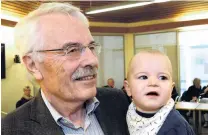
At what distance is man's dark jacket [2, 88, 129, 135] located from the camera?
4.19 feet

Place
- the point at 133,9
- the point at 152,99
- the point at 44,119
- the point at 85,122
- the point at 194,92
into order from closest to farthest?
the point at 44,119 → the point at 85,122 → the point at 152,99 → the point at 194,92 → the point at 133,9

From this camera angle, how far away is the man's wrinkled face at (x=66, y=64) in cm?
134

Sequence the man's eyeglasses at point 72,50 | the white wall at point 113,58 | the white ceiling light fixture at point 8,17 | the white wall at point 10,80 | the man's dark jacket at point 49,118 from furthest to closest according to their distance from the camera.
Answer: the white wall at point 113,58 < the white wall at point 10,80 < the white ceiling light fixture at point 8,17 < the man's eyeglasses at point 72,50 < the man's dark jacket at point 49,118

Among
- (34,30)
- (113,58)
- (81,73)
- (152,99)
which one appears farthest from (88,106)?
(113,58)

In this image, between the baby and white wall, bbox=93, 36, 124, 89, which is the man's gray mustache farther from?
white wall, bbox=93, 36, 124, 89

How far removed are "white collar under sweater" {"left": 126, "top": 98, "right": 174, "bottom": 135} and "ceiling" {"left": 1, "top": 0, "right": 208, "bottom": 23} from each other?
16.5 ft

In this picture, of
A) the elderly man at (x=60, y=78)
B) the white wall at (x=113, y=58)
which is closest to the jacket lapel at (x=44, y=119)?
the elderly man at (x=60, y=78)

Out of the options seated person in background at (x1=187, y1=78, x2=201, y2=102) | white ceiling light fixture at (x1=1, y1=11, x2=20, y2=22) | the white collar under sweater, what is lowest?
seated person in background at (x1=187, y1=78, x2=201, y2=102)

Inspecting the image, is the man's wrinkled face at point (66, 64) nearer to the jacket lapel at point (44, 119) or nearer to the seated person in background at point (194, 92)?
the jacket lapel at point (44, 119)

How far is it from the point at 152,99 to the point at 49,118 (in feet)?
1.88

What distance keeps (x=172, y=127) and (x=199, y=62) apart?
26.6 ft

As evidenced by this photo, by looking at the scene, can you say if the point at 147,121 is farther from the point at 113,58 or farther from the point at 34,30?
the point at 113,58

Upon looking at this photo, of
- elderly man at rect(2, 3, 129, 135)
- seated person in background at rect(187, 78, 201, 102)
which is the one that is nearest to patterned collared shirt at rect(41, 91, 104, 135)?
elderly man at rect(2, 3, 129, 135)

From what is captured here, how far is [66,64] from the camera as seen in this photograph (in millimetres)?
1357
